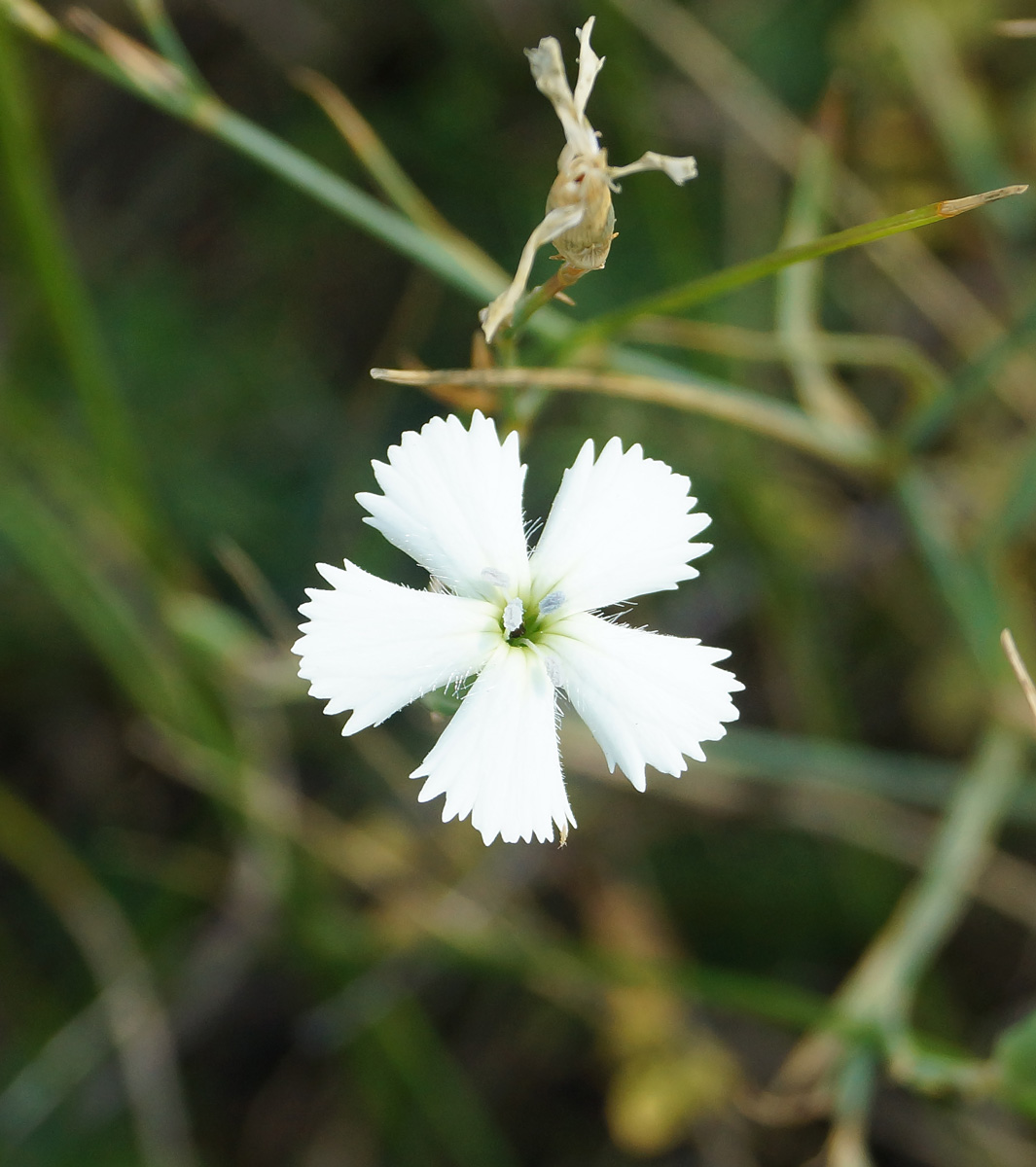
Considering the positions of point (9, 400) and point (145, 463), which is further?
point (145, 463)

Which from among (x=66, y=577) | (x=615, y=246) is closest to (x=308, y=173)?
(x=66, y=577)

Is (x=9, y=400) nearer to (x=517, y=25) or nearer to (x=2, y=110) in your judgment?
(x=2, y=110)

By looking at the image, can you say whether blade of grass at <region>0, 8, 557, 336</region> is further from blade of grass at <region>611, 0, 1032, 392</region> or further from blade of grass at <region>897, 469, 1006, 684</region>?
blade of grass at <region>611, 0, 1032, 392</region>

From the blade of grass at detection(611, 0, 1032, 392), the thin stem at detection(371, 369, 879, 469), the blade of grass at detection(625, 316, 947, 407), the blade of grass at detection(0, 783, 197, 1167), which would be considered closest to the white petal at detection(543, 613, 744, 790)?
the thin stem at detection(371, 369, 879, 469)

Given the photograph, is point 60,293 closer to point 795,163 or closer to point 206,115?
point 206,115

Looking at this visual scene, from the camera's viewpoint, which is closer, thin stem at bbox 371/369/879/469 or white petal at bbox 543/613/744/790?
white petal at bbox 543/613/744/790

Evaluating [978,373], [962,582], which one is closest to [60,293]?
[978,373]
